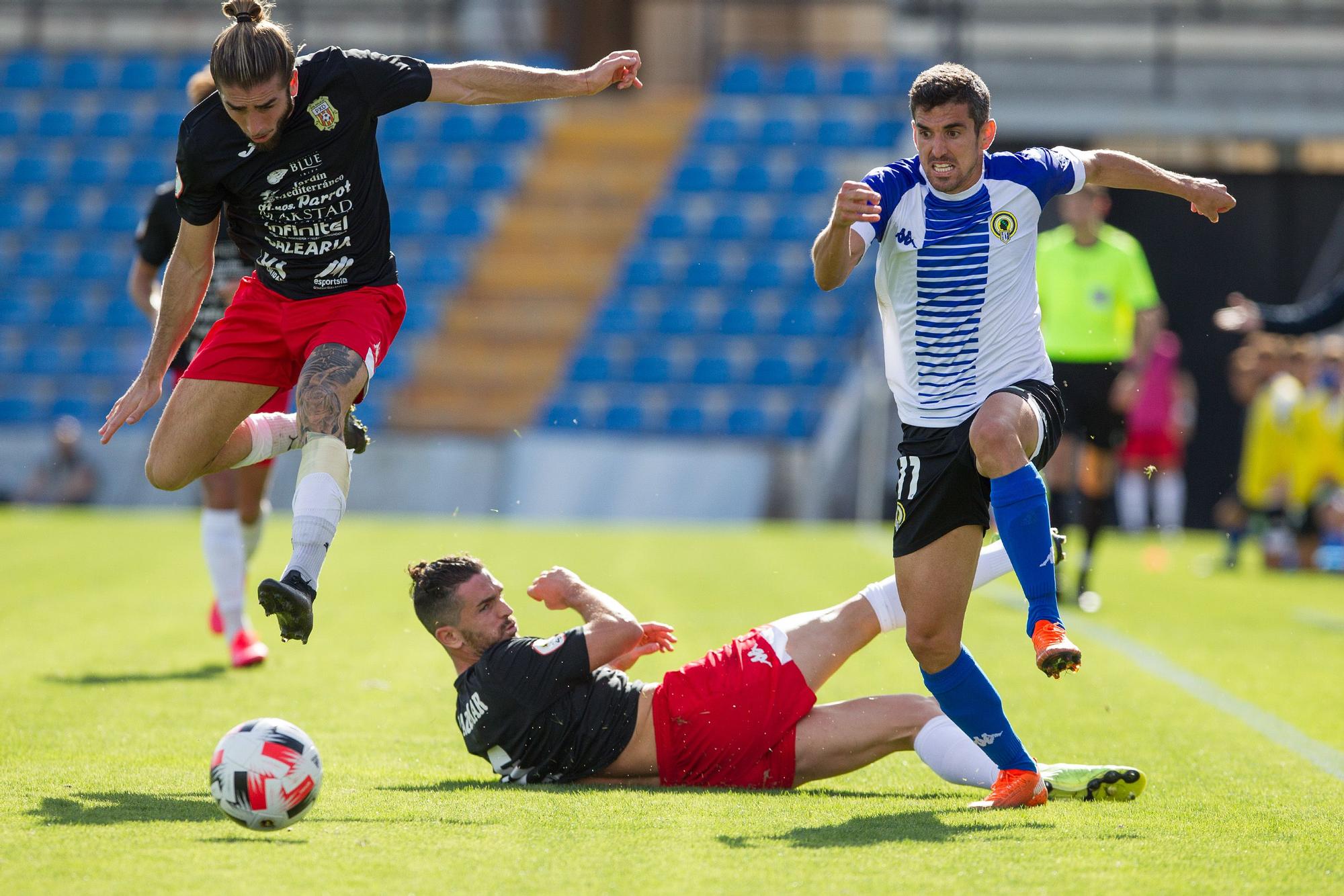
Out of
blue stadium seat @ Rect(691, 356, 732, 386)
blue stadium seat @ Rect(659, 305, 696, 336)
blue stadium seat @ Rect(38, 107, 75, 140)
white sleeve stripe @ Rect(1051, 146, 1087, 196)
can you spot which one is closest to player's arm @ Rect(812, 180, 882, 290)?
white sleeve stripe @ Rect(1051, 146, 1087, 196)

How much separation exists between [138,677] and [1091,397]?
5.70m

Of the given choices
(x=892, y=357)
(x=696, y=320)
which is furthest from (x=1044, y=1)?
(x=892, y=357)

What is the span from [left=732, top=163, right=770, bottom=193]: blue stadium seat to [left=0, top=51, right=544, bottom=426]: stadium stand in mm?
3264

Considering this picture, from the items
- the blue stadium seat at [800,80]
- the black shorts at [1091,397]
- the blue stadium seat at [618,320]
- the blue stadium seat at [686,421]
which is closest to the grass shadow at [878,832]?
the black shorts at [1091,397]

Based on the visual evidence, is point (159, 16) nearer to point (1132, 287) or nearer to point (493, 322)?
point (493, 322)

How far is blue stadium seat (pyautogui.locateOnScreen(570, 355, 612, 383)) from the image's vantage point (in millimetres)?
19734

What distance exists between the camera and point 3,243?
2136 cm

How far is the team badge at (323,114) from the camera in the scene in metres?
4.95

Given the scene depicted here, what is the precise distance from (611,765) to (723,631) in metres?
3.47

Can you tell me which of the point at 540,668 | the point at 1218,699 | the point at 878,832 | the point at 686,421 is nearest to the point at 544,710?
the point at 540,668

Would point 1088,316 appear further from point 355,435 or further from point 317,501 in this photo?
point 317,501

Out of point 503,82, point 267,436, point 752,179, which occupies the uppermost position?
point 752,179

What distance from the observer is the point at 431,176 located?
21.8 metres

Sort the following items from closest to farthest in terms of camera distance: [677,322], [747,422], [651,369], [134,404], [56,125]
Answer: [134,404]
[747,422]
[651,369]
[677,322]
[56,125]
